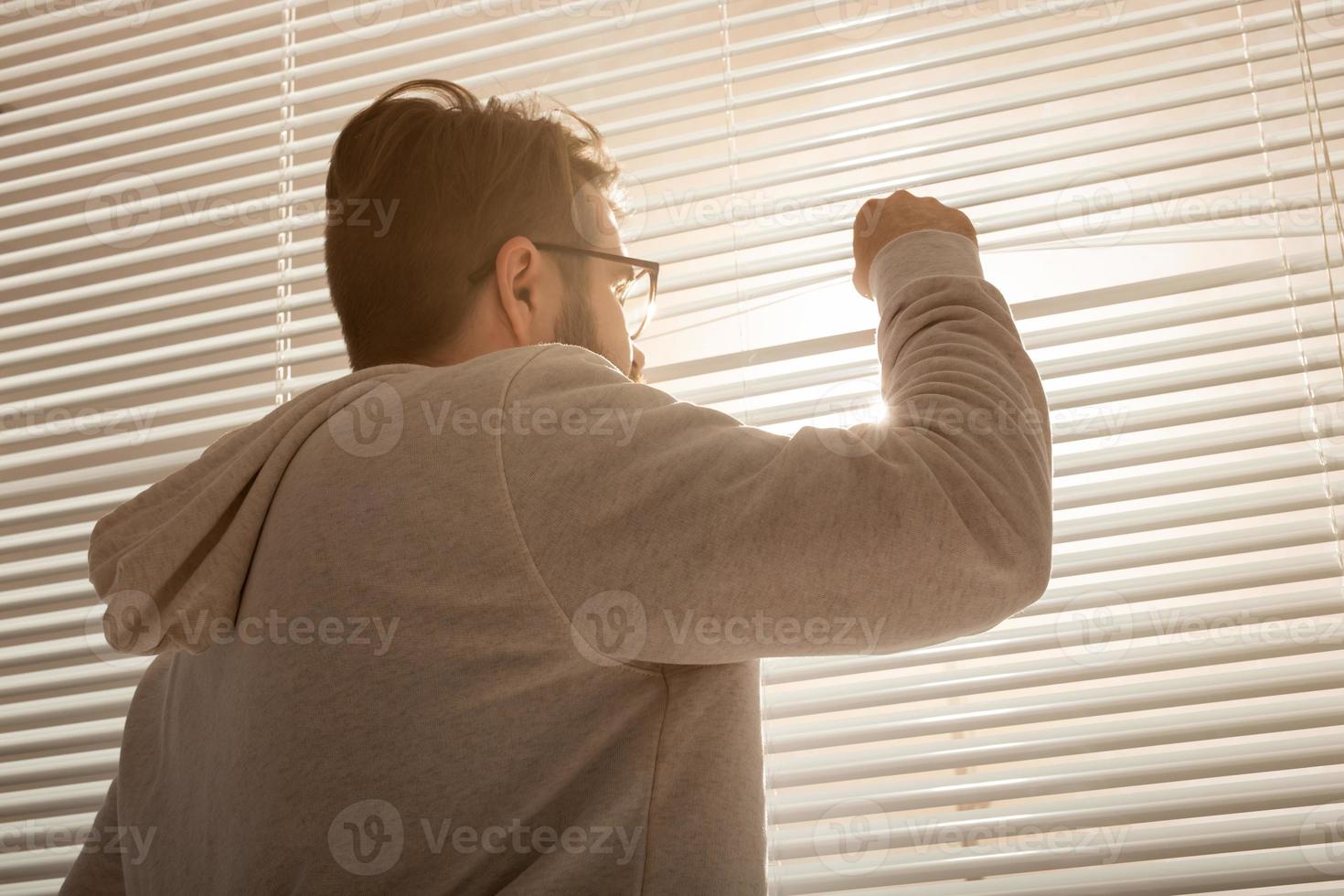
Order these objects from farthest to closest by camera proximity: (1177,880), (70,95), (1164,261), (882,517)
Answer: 1. (70,95)
2. (1164,261)
3. (1177,880)
4. (882,517)

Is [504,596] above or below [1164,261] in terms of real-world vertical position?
below

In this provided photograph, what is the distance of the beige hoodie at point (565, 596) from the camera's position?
63cm

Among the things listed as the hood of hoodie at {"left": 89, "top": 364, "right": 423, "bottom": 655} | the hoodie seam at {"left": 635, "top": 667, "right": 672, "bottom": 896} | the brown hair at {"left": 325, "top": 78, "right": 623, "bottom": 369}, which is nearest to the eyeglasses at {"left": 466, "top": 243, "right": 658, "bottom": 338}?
the brown hair at {"left": 325, "top": 78, "right": 623, "bottom": 369}

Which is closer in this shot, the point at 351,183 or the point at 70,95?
the point at 351,183

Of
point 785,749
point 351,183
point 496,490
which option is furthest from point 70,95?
point 785,749

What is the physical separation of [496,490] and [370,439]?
0.11 meters

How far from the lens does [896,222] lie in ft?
2.80

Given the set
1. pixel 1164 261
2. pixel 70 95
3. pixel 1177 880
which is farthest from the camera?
pixel 70 95

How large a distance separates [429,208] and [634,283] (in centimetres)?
22

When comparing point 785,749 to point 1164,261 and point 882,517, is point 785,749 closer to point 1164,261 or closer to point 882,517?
point 882,517

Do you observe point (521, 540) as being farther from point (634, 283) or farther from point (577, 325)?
point (634, 283)

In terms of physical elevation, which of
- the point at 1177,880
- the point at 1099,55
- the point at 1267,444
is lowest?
the point at 1177,880

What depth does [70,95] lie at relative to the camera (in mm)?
1480

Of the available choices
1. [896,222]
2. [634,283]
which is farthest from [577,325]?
[896,222]
